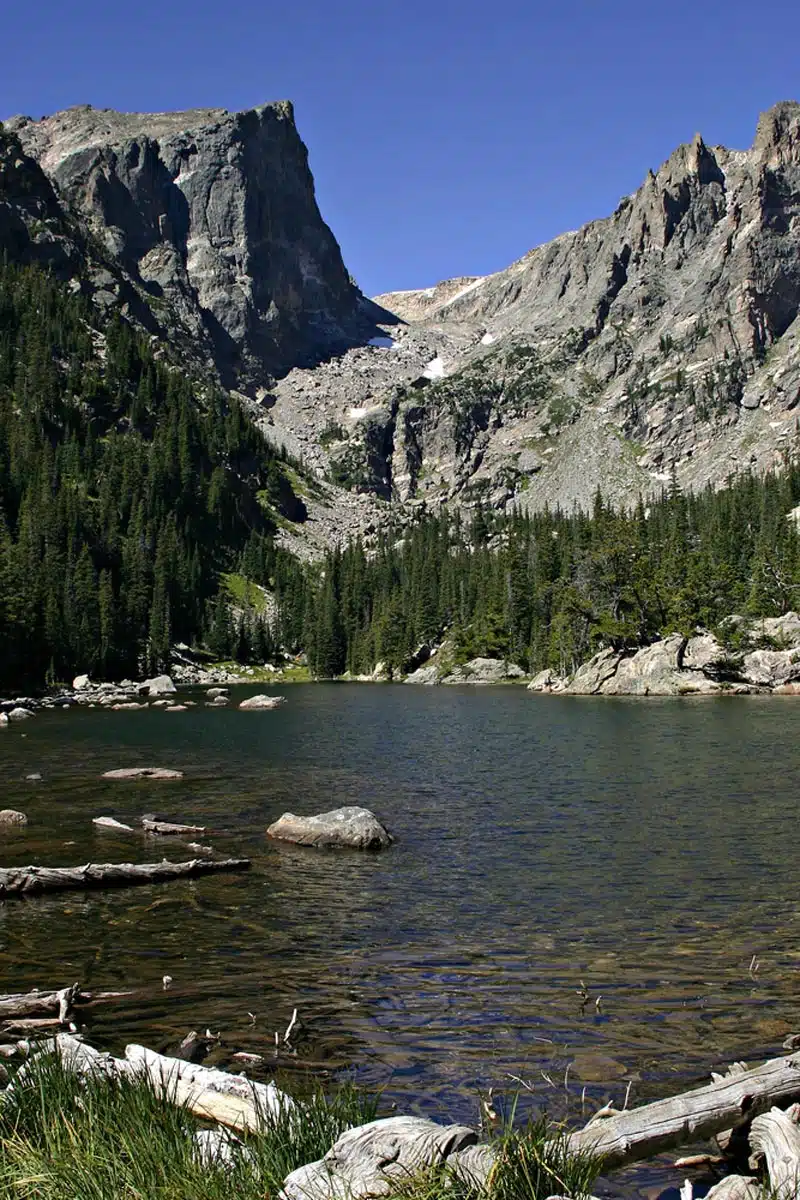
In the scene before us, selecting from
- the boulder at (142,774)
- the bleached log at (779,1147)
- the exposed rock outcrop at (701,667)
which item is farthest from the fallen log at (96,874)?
the exposed rock outcrop at (701,667)

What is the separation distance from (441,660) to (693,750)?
11624 centimetres

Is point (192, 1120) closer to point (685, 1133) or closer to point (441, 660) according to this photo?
point (685, 1133)

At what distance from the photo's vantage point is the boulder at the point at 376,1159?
6.26 meters

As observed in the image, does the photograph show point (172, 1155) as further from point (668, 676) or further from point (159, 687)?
point (159, 687)

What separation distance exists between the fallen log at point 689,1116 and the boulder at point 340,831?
18198 millimetres

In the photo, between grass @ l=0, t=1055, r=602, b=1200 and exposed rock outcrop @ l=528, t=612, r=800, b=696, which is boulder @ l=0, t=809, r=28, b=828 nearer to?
grass @ l=0, t=1055, r=602, b=1200

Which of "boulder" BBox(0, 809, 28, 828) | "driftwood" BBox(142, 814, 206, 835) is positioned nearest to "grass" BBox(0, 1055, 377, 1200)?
"driftwood" BBox(142, 814, 206, 835)

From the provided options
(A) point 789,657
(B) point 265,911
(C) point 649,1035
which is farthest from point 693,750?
(A) point 789,657

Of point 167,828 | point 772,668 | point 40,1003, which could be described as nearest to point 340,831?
point 167,828

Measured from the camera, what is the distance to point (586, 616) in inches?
4911

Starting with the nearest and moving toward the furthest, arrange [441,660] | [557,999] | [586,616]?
1. [557,999]
2. [586,616]
3. [441,660]

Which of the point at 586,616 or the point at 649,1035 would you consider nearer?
the point at 649,1035

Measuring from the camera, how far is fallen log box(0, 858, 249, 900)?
2095cm

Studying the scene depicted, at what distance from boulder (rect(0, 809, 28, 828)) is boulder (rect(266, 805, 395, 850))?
350 inches
